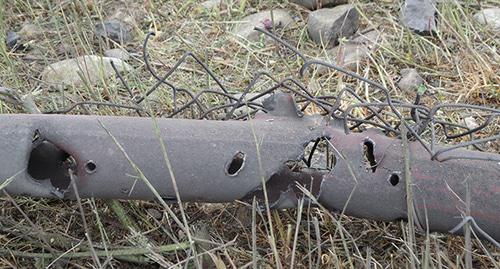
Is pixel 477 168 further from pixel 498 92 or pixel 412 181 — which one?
pixel 498 92

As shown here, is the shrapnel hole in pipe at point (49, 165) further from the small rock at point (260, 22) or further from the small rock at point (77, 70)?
the small rock at point (260, 22)

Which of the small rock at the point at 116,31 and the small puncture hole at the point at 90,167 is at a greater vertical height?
the small puncture hole at the point at 90,167

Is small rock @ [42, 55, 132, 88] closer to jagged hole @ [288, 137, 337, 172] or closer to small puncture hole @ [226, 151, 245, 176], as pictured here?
jagged hole @ [288, 137, 337, 172]

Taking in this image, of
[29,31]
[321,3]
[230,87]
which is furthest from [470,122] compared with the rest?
[29,31]

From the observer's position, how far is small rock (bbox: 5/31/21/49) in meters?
3.41

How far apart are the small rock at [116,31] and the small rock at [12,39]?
1.16 feet

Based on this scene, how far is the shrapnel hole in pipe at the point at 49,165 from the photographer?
189cm

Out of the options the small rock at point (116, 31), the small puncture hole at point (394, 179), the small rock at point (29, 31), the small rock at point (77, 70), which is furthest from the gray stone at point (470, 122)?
the small rock at point (29, 31)

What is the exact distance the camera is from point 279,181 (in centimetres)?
191

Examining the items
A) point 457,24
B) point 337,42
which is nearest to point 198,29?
point 337,42

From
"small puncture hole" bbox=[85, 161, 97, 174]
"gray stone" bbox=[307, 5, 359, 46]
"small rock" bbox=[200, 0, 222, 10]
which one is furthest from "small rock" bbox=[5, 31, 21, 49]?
"small puncture hole" bbox=[85, 161, 97, 174]

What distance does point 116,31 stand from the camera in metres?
3.41

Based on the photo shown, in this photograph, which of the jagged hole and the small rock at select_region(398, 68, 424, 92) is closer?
the jagged hole

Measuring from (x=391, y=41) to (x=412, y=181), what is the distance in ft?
5.07
